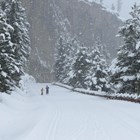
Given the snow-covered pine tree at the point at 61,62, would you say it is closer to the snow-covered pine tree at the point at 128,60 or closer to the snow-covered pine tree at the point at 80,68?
the snow-covered pine tree at the point at 80,68

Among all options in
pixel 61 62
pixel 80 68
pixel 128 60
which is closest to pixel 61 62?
pixel 61 62

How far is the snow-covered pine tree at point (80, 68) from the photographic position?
198 feet

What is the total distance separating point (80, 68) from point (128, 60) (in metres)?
27.5

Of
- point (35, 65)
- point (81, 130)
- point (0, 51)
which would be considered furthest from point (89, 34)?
point (81, 130)

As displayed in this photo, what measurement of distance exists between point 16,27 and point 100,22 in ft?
442

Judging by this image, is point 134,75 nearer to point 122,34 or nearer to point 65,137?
point 122,34

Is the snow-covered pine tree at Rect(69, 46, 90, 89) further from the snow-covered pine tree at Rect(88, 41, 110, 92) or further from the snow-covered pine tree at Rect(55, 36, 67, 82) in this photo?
the snow-covered pine tree at Rect(55, 36, 67, 82)

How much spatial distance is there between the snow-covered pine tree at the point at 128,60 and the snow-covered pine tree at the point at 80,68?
24815mm

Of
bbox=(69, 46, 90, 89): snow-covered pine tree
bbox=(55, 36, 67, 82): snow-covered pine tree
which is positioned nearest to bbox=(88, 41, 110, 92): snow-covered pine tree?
bbox=(69, 46, 90, 89): snow-covered pine tree

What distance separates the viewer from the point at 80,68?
6128 cm

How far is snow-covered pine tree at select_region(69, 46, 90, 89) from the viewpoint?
6034 cm

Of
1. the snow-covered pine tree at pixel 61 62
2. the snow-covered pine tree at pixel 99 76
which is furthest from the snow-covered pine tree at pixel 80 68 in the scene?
the snow-covered pine tree at pixel 61 62

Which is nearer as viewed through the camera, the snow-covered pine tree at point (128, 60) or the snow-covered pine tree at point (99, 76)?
the snow-covered pine tree at point (128, 60)

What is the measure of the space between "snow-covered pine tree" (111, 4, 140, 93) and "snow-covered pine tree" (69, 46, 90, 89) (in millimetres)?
24815
